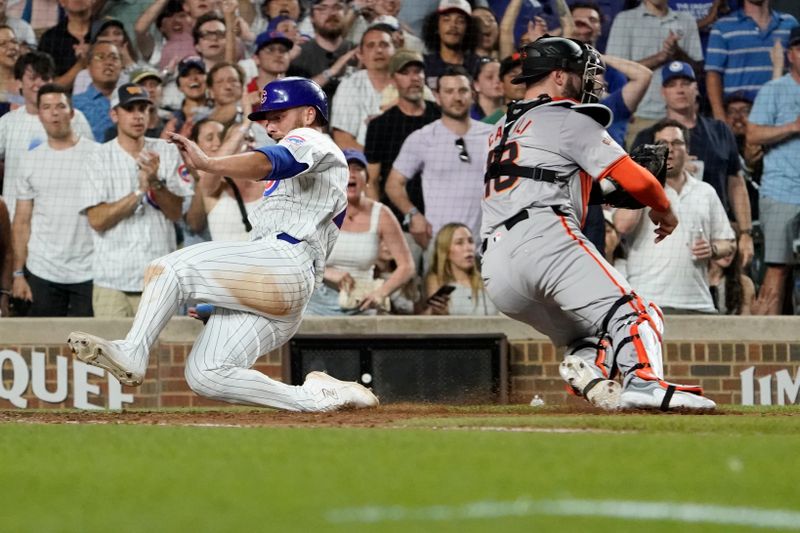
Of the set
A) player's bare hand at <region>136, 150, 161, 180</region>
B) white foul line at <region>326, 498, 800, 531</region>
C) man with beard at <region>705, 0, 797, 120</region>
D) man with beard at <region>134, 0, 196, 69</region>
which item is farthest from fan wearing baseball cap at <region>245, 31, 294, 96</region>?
white foul line at <region>326, 498, 800, 531</region>

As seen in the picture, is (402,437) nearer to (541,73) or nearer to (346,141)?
(541,73)

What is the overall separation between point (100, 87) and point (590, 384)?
21.2ft

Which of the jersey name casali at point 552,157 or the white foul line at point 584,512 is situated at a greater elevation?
the jersey name casali at point 552,157

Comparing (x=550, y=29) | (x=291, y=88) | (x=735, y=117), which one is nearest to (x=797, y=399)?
(x=735, y=117)

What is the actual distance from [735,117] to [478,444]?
23.4 feet

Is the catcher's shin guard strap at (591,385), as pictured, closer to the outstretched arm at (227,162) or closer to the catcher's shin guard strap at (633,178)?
the catcher's shin guard strap at (633,178)

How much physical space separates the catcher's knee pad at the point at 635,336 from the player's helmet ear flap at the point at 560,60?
1.29 metres

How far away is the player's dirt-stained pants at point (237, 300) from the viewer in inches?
243

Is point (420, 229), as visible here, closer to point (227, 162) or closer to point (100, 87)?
point (100, 87)

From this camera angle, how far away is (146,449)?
4.68m

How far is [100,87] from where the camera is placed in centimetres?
1140

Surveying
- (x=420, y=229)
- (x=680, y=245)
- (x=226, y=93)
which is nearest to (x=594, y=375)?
(x=680, y=245)

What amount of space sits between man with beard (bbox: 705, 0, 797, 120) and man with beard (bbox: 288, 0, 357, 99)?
10.2ft

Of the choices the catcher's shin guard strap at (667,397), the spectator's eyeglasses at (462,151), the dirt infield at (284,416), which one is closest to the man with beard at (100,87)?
the spectator's eyeglasses at (462,151)
